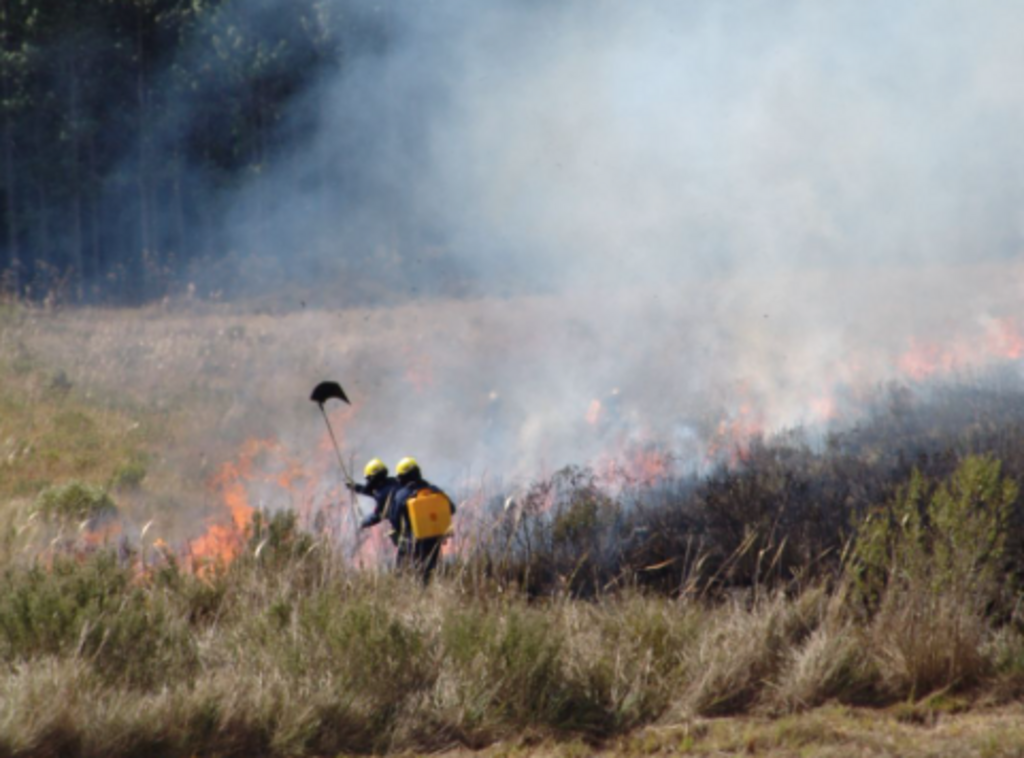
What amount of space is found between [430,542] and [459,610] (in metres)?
1.36

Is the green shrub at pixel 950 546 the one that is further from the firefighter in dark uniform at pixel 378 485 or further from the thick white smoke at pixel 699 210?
the thick white smoke at pixel 699 210

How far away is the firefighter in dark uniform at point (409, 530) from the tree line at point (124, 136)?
584 inches

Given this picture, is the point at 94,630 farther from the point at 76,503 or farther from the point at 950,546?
the point at 76,503

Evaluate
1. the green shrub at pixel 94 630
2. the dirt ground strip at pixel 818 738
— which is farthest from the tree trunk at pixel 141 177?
the dirt ground strip at pixel 818 738

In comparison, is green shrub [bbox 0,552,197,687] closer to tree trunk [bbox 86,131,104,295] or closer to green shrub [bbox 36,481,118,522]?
green shrub [bbox 36,481,118,522]

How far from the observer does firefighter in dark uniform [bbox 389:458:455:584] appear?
7758 mm

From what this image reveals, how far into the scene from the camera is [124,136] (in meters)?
27.0

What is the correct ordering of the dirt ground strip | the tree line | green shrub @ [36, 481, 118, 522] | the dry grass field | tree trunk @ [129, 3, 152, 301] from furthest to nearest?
tree trunk @ [129, 3, 152, 301] → the tree line → green shrub @ [36, 481, 118, 522] → the dry grass field → the dirt ground strip

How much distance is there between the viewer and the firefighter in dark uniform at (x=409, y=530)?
305 inches

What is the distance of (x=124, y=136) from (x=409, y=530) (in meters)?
21.3

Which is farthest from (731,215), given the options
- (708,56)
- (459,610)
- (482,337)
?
(459,610)

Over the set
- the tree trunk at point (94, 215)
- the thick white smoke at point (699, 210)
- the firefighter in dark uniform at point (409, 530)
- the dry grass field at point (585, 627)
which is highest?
the tree trunk at point (94, 215)

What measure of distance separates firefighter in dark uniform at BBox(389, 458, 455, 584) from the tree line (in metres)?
14.8

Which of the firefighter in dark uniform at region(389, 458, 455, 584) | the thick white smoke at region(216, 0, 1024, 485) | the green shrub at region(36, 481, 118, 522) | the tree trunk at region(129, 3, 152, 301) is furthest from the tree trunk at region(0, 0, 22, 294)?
the firefighter in dark uniform at region(389, 458, 455, 584)
